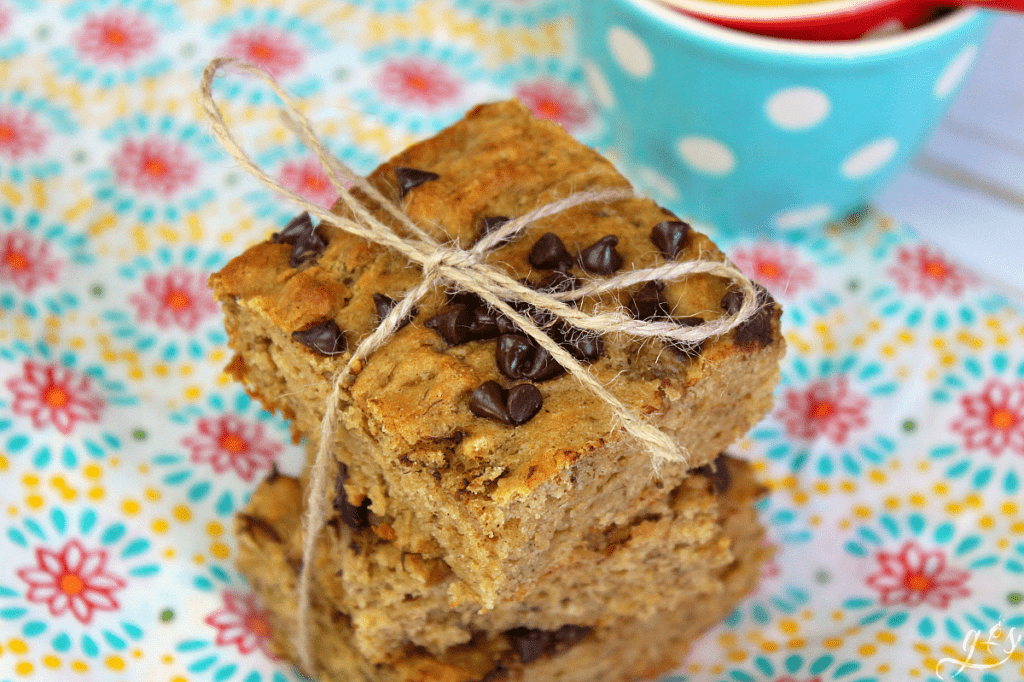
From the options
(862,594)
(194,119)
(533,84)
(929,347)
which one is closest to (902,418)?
(929,347)

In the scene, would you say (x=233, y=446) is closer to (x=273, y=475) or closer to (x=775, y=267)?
(x=273, y=475)

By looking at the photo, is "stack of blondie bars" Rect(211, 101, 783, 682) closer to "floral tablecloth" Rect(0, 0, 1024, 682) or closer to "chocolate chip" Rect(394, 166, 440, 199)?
"chocolate chip" Rect(394, 166, 440, 199)

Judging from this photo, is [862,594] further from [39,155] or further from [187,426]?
[39,155]

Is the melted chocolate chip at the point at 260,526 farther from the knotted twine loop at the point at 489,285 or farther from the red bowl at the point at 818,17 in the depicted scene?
the red bowl at the point at 818,17

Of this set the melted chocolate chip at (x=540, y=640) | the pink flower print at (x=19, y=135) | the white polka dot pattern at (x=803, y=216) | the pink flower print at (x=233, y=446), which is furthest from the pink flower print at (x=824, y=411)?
the pink flower print at (x=19, y=135)

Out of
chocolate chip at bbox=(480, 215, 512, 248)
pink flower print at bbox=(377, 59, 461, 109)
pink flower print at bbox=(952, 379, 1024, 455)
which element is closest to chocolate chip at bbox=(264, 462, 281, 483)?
chocolate chip at bbox=(480, 215, 512, 248)

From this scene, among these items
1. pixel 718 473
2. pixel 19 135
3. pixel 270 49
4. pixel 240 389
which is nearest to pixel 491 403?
pixel 718 473
